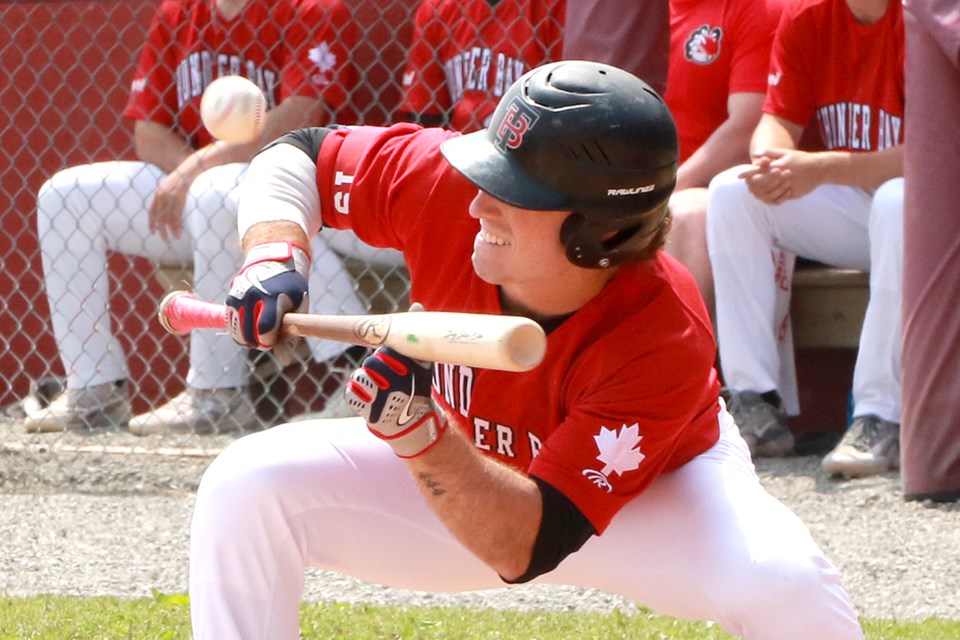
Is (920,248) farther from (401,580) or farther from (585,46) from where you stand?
(401,580)

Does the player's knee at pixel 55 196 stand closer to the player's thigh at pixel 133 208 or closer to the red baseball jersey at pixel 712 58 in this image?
the player's thigh at pixel 133 208

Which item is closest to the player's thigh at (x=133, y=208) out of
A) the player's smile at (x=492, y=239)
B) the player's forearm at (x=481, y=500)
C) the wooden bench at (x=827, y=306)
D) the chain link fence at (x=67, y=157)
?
the chain link fence at (x=67, y=157)

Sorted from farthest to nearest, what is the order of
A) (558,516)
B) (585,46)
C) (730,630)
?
(585,46)
(730,630)
(558,516)

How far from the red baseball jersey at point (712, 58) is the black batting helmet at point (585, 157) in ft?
8.59

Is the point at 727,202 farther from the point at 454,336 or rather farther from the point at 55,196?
the point at 454,336

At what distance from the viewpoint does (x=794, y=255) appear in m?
4.74

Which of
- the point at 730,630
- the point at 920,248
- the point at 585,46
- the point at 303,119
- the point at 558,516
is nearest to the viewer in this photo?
the point at 558,516

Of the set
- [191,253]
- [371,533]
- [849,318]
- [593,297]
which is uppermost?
[593,297]

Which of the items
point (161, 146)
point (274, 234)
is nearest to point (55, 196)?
point (161, 146)

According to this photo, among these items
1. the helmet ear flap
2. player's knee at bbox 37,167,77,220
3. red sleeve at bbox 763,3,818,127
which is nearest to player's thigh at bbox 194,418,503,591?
the helmet ear flap

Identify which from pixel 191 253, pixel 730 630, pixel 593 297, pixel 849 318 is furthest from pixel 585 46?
pixel 730 630

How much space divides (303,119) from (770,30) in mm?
1675

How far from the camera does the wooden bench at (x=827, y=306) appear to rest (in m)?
4.81

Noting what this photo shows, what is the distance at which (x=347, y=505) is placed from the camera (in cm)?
241
